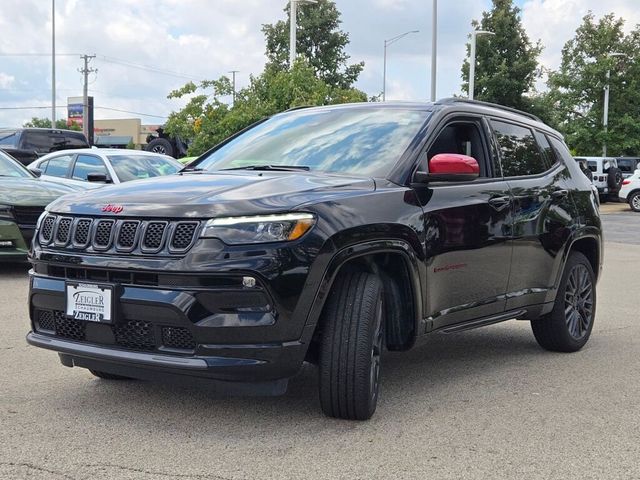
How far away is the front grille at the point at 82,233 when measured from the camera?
13.5 feet

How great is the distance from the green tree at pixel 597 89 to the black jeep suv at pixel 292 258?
3880 centimetres

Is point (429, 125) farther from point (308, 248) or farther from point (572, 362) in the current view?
point (572, 362)

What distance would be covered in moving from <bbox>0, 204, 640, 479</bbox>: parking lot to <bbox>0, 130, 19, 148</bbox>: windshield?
1547 centimetres

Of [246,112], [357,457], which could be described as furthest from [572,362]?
[246,112]

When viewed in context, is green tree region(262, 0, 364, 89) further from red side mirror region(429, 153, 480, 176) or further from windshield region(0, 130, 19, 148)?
red side mirror region(429, 153, 480, 176)

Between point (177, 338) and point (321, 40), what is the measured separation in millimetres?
53411

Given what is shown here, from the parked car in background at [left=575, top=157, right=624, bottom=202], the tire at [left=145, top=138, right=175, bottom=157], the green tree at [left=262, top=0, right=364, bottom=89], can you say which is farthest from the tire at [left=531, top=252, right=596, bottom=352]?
the green tree at [left=262, top=0, right=364, bottom=89]

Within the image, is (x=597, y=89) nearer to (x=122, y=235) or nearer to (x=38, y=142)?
(x=38, y=142)

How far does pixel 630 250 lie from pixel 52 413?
48.0 ft

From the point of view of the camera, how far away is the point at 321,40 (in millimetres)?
55594

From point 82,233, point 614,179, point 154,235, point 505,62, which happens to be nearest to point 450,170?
point 154,235

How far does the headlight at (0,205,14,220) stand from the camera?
9.49 meters

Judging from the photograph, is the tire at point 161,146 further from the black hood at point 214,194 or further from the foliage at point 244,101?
the black hood at point 214,194

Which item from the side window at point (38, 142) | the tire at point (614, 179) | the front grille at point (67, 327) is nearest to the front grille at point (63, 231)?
the front grille at point (67, 327)
